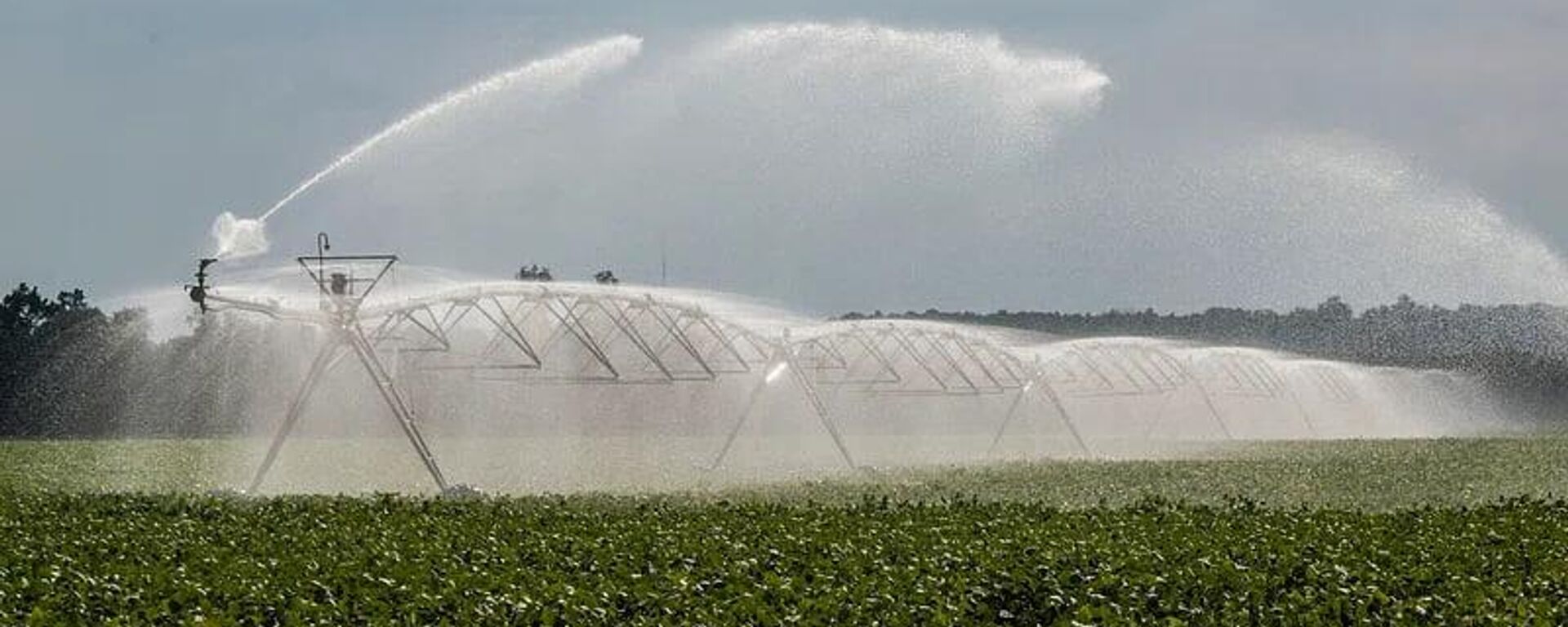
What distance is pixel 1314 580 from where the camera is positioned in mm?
15445

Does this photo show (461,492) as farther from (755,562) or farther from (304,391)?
(755,562)

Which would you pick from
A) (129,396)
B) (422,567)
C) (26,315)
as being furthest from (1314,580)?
(26,315)

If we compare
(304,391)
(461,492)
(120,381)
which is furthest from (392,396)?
(120,381)

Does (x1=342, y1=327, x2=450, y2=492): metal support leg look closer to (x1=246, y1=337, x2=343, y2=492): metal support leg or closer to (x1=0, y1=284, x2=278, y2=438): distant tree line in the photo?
(x1=246, y1=337, x2=343, y2=492): metal support leg

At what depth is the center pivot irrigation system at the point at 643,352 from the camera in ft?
92.1

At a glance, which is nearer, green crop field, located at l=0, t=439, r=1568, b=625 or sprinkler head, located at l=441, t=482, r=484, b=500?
green crop field, located at l=0, t=439, r=1568, b=625

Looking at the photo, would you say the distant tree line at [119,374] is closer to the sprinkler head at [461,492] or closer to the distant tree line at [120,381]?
the distant tree line at [120,381]

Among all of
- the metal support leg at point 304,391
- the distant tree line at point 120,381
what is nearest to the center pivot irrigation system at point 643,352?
the metal support leg at point 304,391

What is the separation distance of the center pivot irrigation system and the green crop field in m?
3.70

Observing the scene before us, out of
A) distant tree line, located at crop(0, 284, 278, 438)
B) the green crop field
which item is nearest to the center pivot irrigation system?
the green crop field

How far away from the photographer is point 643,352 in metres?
32.4

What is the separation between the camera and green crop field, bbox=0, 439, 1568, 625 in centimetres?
1375

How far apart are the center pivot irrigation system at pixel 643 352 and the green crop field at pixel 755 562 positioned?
12.1 ft

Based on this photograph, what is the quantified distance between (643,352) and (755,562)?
1634 cm
